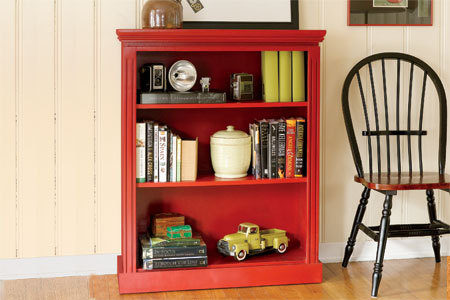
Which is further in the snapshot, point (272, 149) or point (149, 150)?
point (272, 149)

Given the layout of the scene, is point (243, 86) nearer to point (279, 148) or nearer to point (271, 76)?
point (271, 76)

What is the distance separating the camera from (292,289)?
9.31ft

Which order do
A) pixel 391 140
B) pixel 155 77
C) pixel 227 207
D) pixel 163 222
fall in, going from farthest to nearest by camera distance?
1. pixel 391 140
2. pixel 227 207
3. pixel 163 222
4. pixel 155 77

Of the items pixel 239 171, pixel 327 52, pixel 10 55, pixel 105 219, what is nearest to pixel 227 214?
pixel 239 171

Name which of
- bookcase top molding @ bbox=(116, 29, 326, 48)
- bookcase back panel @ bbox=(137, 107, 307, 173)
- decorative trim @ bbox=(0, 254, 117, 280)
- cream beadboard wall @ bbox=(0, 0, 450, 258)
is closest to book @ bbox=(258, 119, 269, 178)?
bookcase back panel @ bbox=(137, 107, 307, 173)

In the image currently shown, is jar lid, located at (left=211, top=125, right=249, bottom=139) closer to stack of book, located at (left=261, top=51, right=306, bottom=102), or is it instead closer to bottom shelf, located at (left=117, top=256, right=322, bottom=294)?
stack of book, located at (left=261, top=51, right=306, bottom=102)

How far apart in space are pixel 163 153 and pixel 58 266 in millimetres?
794

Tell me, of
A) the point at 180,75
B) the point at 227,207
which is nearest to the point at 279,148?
the point at 227,207

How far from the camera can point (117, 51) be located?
2979 mm

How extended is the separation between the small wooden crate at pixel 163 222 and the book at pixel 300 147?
0.60 m

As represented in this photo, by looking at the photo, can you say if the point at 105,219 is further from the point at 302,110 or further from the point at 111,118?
the point at 302,110

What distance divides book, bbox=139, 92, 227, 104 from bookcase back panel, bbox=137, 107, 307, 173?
0.25 m

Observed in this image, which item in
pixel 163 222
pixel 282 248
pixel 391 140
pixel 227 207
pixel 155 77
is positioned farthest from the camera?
pixel 391 140

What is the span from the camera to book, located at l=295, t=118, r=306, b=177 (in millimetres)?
2863
